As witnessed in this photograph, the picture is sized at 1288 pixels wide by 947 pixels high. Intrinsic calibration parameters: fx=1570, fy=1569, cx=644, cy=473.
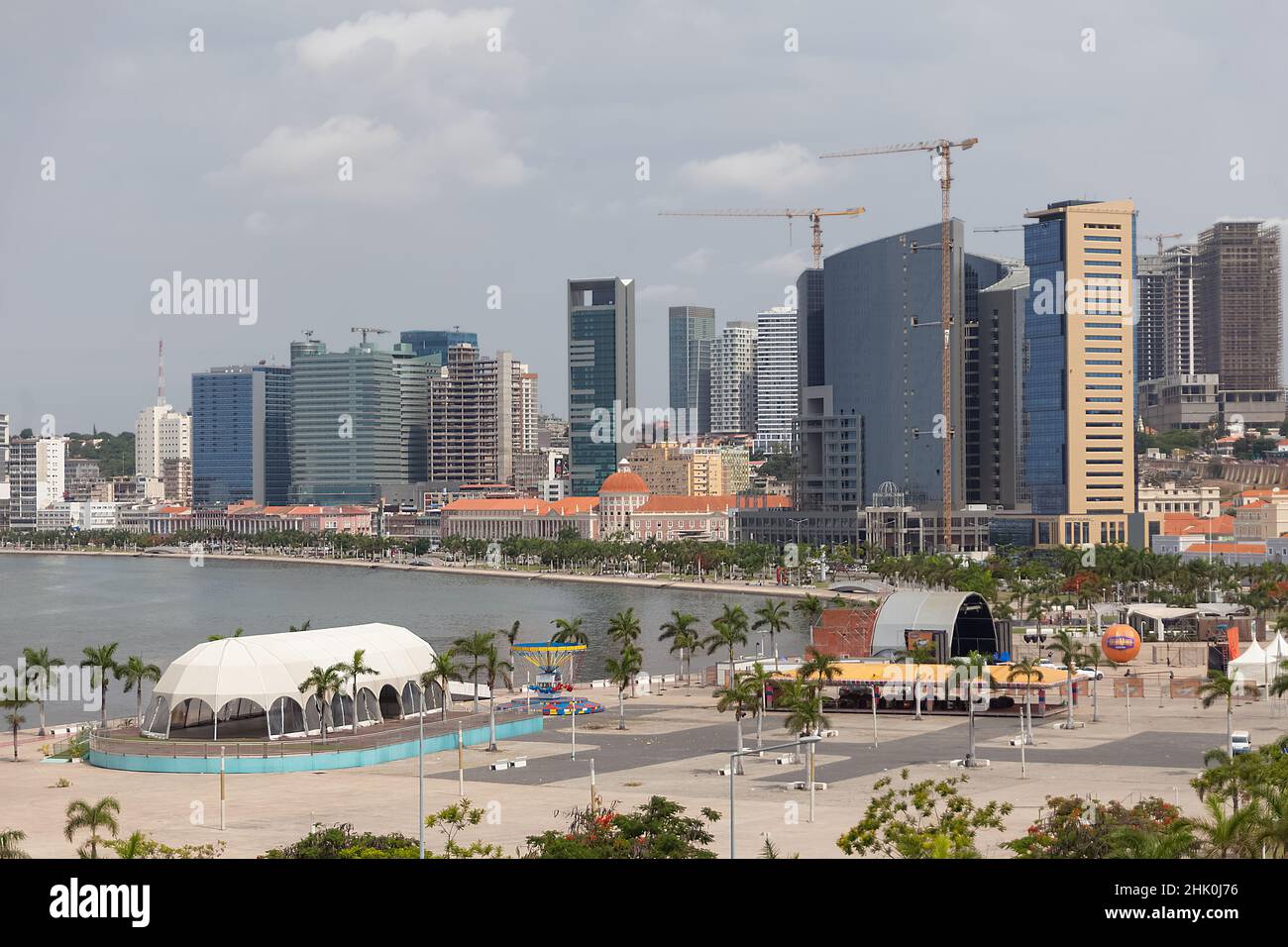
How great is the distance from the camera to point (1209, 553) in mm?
160375

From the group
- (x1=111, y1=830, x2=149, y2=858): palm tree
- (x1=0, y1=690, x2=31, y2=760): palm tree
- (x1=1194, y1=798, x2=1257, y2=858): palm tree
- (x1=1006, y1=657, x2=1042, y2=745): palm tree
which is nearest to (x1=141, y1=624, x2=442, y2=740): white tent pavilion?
(x1=0, y1=690, x2=31, y2=760): palm tree

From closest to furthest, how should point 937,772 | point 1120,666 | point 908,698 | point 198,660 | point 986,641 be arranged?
point 937,772
point 198,660
point 908,698
point 986,641
point 1120,666

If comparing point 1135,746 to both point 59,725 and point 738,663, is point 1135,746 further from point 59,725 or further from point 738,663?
point 59,725

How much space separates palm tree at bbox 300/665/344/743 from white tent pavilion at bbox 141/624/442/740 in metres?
0.24

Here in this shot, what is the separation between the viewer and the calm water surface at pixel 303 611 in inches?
4545

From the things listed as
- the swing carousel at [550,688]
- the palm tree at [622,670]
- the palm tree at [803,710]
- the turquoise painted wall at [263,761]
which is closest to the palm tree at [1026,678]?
the palm tree at [803,710]

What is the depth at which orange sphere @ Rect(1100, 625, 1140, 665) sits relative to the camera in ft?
283

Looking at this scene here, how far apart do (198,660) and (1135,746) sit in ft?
119

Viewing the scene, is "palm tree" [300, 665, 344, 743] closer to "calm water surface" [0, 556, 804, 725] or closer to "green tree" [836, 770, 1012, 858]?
"calm water surface" [0, 556, 804, 725]

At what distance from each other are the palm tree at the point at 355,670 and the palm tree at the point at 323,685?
41cm

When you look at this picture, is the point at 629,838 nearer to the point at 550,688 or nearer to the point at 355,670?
the point at 355,670

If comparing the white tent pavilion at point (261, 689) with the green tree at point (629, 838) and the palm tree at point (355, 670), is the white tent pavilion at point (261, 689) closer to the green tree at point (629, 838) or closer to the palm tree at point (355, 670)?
the palm tree at point (355, 670)
